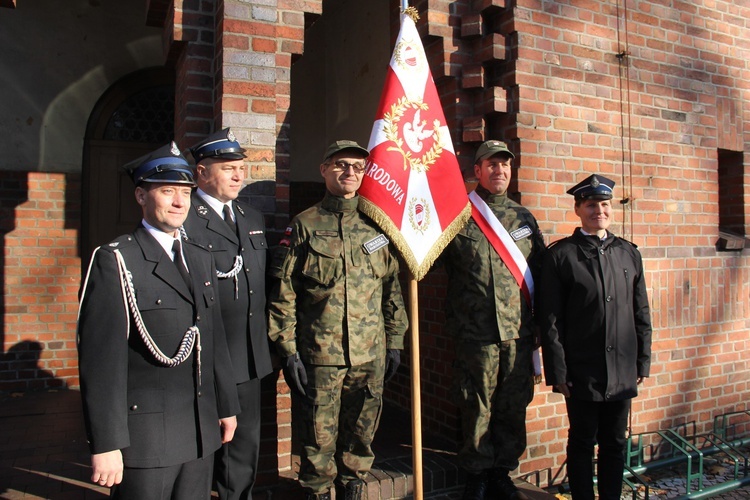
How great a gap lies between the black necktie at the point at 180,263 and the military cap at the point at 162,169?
0.82ft

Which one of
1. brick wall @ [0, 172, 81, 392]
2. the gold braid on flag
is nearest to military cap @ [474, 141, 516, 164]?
the gold braid on flag

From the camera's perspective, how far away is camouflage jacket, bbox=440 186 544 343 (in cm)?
342

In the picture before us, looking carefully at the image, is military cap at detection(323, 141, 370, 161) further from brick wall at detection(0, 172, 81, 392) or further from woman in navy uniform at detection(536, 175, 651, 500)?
brick wall at detection(0, 172, 81, 392)

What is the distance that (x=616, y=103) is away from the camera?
4.52 m

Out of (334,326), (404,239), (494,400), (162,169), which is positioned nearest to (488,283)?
(404,239)

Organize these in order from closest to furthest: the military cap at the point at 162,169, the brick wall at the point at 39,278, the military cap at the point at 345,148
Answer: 1. the military cap at the point at 162,169
2. the military cap at the point at 345,148
3. the brick wall at the point at 39,278

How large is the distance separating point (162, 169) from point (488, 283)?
6.48 feet

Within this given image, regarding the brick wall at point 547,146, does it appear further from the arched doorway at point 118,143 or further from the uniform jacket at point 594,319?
the uniform jacket at point 594,319

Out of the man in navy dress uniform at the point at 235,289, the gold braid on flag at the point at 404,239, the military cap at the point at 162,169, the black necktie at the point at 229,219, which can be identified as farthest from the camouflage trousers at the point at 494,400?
the military cap at the point at 162,169

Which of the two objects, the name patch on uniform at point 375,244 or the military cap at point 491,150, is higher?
the military cap at point 491,150

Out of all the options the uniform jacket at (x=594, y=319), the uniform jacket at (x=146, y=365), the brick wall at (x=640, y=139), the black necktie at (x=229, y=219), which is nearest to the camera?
the uniform jacket at (x=146, y=365)

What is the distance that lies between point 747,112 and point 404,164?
3777 millimetres

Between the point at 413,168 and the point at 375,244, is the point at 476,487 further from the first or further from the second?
the point at 413,168

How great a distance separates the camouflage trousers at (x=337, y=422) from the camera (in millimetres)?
3070
